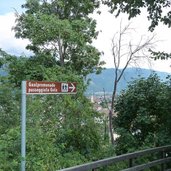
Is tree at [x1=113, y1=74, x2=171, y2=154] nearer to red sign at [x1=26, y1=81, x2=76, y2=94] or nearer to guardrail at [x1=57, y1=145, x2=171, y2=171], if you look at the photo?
guardrail at [x1=57, y1=145, x2=171, y2=171]

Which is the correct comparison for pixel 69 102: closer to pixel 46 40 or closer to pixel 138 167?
pixel 138 167

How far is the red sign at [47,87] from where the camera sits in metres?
6.29

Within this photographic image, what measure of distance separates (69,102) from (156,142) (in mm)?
4160

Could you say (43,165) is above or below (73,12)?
below

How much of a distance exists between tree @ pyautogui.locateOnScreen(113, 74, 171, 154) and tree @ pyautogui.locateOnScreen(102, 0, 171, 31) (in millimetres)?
2259

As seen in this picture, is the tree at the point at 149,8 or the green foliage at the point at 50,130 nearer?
the green foliage at the point at 50,130

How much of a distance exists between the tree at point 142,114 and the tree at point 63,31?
10.2 metres

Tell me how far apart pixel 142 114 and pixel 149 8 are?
3.66 meters

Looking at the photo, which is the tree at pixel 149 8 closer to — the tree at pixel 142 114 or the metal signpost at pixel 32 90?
the tree at pixel 142 114

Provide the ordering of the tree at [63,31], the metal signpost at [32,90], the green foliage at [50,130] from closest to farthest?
1. the metal signpost at [32,90]
2. the green foliage at [50,130]
3. the tree at [63,31]

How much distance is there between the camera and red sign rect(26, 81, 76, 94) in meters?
6.29

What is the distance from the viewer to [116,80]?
83.4 feet

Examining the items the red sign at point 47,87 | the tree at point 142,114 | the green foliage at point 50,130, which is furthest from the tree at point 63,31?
the red sign at point 47,87

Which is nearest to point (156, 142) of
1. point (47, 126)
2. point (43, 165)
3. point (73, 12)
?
point (47, 126)
